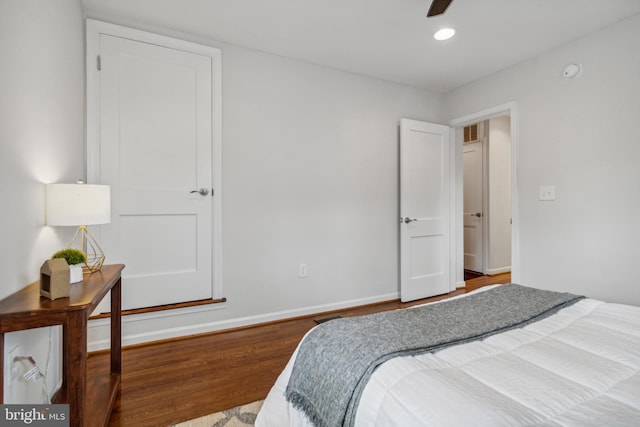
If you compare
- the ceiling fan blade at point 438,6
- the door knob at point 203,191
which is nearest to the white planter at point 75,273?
the door knob at point 203,191

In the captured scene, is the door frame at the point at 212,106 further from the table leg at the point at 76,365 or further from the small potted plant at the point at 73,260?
the table leg at the point at 76,365

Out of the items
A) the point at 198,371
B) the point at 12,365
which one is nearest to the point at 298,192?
the point at 198,371

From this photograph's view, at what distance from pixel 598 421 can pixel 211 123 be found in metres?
2.76

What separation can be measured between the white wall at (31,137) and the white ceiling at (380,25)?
702mm

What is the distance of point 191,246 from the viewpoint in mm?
2604

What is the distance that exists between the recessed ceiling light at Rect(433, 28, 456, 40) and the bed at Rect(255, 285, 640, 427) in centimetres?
224

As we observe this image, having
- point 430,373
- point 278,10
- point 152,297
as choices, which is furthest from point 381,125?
point 430,373

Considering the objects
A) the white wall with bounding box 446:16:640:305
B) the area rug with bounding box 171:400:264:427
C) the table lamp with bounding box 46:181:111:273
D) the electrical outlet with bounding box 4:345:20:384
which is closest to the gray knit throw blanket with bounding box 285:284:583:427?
the area rug with bounding box 171:400:264:427

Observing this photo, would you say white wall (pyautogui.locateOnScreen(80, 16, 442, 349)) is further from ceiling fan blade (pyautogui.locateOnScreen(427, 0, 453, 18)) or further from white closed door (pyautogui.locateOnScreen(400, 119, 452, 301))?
ceiling fan blade (pyautogui.locateOnScreen(427, 0, 453, 18))

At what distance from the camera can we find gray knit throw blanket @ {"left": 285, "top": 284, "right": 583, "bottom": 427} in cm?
98

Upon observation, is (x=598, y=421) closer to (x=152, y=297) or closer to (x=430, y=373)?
(x=430, y=373)

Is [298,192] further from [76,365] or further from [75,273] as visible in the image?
[76,365]

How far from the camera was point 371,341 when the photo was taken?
3.57ft

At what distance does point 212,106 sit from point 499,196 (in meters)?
4.33
